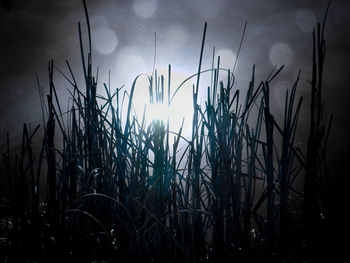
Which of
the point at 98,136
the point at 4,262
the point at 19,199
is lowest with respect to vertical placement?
the point at 4,262

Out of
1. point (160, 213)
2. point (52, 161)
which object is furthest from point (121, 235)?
point (52, 161)

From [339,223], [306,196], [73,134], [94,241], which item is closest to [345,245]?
[339,223]

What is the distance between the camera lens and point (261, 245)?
29.3 inches

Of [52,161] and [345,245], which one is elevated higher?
[52,161]

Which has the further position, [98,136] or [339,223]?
[98,136]

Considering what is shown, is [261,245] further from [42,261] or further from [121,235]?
[42,261]

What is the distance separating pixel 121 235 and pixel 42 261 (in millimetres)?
183

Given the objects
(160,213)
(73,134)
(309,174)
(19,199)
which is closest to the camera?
(309,174)

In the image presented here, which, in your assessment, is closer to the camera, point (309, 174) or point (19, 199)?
point (309, 174)

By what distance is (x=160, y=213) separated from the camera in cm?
77

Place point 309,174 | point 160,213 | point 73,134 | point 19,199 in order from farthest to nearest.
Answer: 1. point 73,134
2. point 160,213
3. point 19,199
4. point 309,174

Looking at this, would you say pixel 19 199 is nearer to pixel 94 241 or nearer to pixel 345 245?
pixel 94 241

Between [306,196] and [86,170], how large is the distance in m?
0.53

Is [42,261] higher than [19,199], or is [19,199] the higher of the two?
[19,199]
